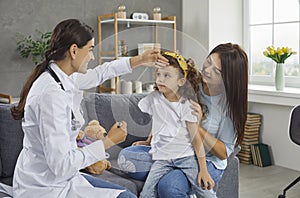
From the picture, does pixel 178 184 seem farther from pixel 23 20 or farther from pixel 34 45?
pixel 23 20

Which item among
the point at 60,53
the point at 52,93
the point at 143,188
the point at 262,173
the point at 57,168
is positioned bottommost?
the point at 262,173

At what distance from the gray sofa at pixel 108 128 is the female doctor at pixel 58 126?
0.12 metres

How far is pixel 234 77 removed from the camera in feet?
6.75

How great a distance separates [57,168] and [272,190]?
237 cm

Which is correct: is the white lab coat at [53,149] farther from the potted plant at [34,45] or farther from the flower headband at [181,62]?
the potted plant at [34,45]

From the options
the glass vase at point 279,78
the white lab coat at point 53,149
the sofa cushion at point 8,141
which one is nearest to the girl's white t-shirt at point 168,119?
the white lab coat at point 53,149

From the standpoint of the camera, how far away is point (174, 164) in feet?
7.25

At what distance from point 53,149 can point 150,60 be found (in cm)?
56

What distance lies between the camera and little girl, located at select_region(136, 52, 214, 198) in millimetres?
1752

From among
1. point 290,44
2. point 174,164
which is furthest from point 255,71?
point 174,164

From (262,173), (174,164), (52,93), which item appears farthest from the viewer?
(262,173)

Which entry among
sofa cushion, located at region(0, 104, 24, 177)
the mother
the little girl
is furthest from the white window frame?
sofa cushion, located at region(0, 104, 24, 177)

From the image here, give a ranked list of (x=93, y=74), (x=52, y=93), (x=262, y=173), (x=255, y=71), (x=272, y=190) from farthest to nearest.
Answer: (x=255, y=71) < (x=262, y=173) < (x=272, y=190) < (x=93, y=74) < (x=52, y=93)

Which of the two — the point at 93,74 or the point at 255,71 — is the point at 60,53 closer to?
the point at 93,74
